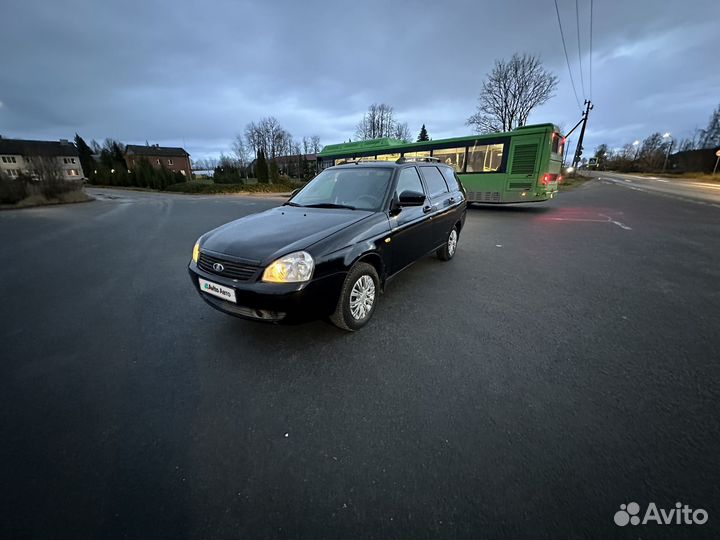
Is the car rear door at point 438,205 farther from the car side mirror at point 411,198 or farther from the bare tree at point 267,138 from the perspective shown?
the bare tree at point 267,138

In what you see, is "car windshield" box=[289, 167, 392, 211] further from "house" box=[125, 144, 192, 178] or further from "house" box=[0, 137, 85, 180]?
"house" box=[125, 144, 192, 178]

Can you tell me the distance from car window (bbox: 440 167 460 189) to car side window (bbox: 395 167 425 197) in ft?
4.03

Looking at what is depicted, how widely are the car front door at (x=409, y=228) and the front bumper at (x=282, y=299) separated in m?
1.10

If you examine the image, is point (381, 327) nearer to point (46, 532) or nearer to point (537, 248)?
point (46, 532)

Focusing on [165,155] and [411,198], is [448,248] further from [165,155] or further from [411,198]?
[165,155]

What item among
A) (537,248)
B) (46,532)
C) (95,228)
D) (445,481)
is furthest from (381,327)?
(95,228)

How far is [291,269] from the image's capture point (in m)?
2.57

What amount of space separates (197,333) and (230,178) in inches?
1648

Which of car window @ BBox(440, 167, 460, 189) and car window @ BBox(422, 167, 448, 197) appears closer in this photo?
car window @ BBox(422, 167, 448, 197)

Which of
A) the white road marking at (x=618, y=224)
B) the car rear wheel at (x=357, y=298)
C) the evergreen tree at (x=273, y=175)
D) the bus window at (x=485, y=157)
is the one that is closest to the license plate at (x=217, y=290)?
the car rear wheel at (x=357, y=298)

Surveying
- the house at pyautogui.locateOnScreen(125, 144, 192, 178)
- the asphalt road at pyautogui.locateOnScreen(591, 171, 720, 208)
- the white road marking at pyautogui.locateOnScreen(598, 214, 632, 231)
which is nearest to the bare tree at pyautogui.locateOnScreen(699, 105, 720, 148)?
the asphalt road at pyautogui.locateOnScreen(591, 171, 720, 208)

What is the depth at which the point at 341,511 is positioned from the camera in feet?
5.03

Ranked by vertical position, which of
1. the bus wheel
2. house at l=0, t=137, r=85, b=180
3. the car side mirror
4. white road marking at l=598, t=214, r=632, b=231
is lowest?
white road marking at l=598, t=214, r=632, b=231

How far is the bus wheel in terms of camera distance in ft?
17.7
